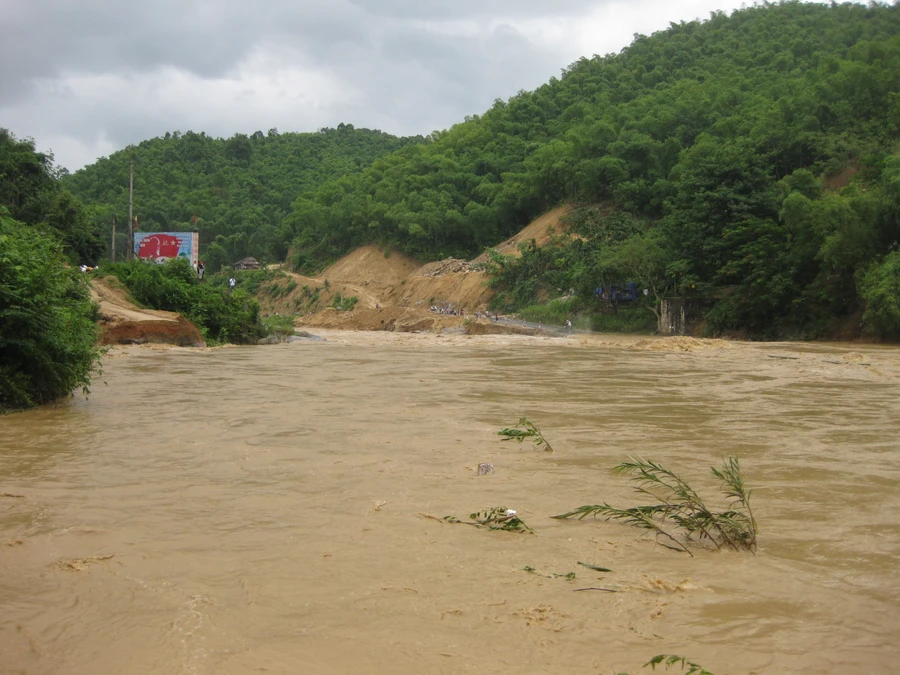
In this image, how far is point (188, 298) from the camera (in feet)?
86.1

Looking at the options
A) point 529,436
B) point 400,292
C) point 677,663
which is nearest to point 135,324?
point 529,436

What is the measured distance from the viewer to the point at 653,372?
17250 millimetres

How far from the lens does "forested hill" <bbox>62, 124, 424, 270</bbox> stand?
279 feet

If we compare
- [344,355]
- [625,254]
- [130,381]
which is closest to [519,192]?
[625,254]

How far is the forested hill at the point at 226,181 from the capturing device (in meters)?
85.0

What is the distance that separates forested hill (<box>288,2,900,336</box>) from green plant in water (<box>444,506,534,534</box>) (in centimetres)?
2543

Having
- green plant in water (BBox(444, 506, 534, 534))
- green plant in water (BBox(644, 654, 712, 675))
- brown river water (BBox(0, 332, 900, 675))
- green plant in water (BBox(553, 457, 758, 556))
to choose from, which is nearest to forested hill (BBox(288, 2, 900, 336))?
brown river water (BBox(0, 332, 900, 675))

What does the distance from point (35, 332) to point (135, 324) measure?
1176 centimetres

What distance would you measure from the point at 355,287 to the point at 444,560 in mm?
57159

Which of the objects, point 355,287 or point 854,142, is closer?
point 854,142

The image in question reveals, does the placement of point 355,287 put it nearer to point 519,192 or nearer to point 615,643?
point 519,192

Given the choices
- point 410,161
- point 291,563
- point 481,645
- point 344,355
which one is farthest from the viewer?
point 410,161

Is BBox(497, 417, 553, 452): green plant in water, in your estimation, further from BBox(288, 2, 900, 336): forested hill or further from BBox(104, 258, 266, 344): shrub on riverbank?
BBox(288, 2, 900, 336): forested hill

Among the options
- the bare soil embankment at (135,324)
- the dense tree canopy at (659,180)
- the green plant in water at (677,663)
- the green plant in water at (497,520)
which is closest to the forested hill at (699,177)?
the dense tree canopy at (659,180)
